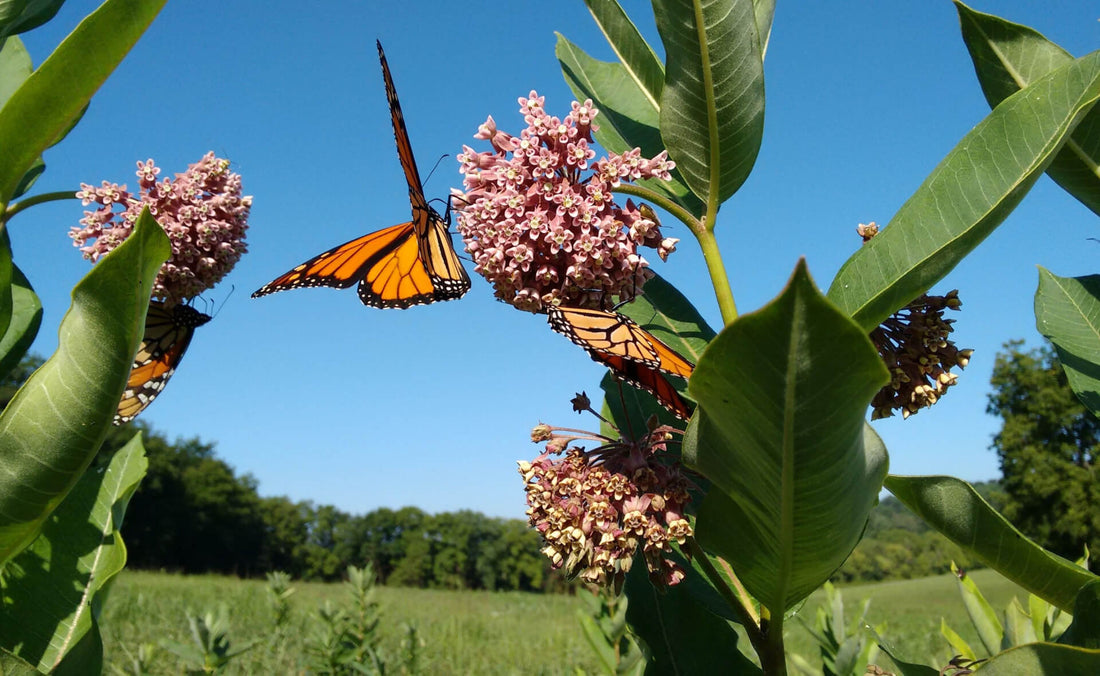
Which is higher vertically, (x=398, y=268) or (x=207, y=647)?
(x=398, y=268)

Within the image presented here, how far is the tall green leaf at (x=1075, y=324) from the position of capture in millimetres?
1630

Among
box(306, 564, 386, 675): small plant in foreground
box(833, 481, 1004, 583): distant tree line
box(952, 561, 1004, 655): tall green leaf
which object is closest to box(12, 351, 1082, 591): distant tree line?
box(833, 481, 1004, 583): distant tree line

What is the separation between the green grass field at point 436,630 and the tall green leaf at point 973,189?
1086mm

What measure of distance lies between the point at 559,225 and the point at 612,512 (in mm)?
517

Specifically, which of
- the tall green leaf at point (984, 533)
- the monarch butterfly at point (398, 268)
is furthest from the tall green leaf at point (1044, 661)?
the monarch butterfly at point (398, 268)

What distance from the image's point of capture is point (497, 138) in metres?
1.57

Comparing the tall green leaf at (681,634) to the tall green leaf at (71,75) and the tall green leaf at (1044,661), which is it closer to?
the tall green leaf at (1044,661)

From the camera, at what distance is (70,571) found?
1.59 metres

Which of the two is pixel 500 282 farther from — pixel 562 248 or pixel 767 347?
pixel 767 347

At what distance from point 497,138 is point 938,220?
0.85 metres

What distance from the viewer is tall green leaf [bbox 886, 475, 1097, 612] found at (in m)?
1.04

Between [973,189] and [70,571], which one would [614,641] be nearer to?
[70,571]

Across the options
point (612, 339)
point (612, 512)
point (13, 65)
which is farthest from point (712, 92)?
point (13, 65)

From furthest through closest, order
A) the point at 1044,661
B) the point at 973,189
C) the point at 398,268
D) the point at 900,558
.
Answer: the point at 900,558 < the point at 398,268 < the point at 973,189 < the point at 1044,661
